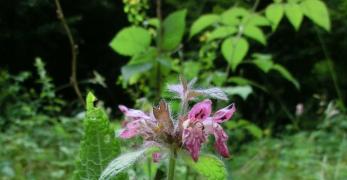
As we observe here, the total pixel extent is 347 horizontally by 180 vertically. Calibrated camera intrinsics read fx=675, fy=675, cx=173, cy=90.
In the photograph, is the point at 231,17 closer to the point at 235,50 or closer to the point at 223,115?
the point at 235,50

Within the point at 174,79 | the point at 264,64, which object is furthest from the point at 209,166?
the point at 264,64

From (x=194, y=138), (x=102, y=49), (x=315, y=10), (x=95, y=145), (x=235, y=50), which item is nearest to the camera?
(x=194, y=138)

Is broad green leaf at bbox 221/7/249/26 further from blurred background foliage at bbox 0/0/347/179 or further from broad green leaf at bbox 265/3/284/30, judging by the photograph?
broad green leaf at bbox 265/3/284/30

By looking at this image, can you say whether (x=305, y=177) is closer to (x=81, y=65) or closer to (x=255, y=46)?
(x=255, y=46)

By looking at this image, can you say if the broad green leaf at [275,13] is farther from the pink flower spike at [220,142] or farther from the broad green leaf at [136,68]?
the pink flower spike at [220,142]

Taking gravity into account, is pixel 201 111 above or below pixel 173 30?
below

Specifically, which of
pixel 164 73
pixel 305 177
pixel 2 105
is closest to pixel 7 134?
pixel 2 105

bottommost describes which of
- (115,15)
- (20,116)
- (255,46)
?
(20,116)

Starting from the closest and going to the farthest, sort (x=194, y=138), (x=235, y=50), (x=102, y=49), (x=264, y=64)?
(x=194, y=138) < (x=235, y=50) < (x=264, y=64) < (x=102, y=49)
